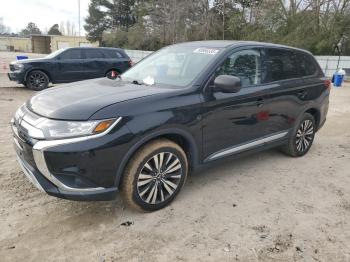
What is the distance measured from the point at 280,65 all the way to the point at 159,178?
2.46m

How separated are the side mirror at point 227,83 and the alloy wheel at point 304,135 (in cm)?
204

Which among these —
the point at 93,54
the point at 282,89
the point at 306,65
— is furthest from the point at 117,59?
the point at 282,89

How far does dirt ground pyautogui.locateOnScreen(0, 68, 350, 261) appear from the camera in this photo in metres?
2.85

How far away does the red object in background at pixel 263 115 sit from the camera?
4.17m

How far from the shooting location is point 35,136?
288cm

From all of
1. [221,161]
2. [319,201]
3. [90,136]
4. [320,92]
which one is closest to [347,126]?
[320,92]

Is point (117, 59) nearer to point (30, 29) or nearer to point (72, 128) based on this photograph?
point (72, 128)

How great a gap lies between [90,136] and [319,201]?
107 inches

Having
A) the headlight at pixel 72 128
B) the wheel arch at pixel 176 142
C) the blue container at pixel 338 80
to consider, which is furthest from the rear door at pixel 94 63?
the blue container at pixel 338 80

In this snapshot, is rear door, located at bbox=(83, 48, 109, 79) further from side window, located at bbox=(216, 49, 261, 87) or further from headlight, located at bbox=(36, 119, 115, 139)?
headlight, located at bbox=(36, 119, 115, 139)

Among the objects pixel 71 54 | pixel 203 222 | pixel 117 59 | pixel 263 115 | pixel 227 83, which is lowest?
pixel 203 222

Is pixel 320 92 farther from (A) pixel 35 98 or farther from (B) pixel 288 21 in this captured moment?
(B) pixel 288 21

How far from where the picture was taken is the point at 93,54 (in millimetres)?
11930

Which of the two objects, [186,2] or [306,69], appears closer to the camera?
[306,69]
